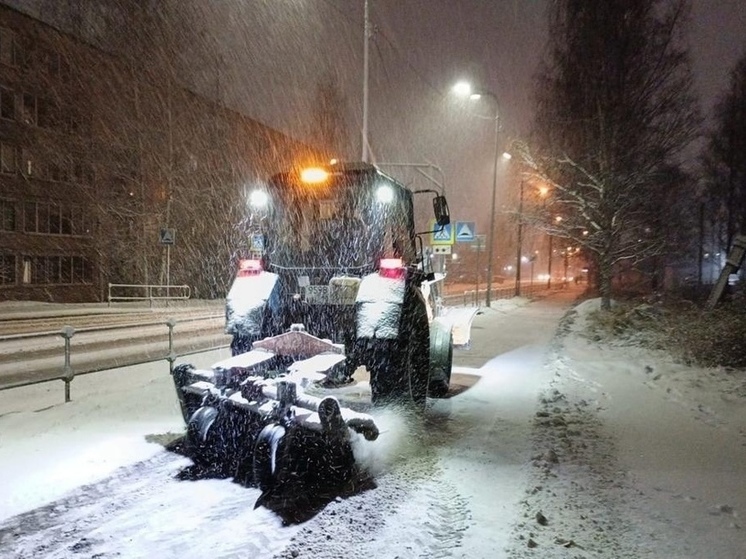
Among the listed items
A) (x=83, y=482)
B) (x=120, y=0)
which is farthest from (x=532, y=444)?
(x=120, y=0)

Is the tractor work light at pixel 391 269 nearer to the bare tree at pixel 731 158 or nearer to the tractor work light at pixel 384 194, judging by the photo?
the tractor work light at pixel 384 194

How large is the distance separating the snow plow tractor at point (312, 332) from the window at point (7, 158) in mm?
31543

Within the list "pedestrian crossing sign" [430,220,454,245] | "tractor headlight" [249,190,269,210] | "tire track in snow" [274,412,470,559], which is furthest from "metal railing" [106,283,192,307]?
"tire track in snow" [274,412,470,559]

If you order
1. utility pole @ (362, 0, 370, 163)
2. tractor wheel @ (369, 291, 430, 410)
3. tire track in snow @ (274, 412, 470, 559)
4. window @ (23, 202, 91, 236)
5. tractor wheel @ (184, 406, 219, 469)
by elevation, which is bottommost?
tire track in snow @ (274, 412, 470, 559)

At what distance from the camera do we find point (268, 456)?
501 centimetres

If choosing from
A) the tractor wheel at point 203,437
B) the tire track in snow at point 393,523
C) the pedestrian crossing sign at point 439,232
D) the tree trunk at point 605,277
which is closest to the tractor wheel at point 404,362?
the tire track in snow at point 393,523

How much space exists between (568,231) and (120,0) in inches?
860

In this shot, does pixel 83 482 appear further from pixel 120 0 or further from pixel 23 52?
pixel 23 52

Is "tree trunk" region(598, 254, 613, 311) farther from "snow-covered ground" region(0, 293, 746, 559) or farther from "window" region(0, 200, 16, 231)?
"window" region(0, 200, 16, 231)

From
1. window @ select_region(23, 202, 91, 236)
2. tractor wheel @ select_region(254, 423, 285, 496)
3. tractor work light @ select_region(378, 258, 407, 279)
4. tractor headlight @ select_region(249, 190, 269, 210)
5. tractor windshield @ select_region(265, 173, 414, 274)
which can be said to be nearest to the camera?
tractor wheel @ select_region(254, 423, 285, 496)

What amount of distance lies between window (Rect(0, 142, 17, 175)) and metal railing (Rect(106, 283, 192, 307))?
8.31m

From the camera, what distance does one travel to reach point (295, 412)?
496 centimetres

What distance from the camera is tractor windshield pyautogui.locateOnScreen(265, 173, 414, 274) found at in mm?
7016

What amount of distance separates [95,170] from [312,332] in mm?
29691
